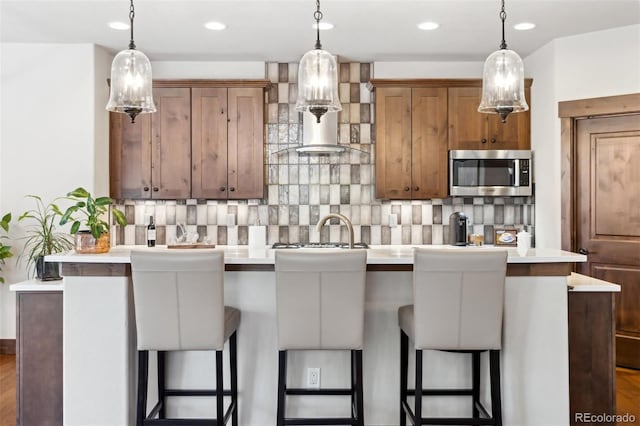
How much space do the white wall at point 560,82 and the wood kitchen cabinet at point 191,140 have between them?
249cm

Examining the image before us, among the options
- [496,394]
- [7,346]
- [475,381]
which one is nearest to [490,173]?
[475,381]

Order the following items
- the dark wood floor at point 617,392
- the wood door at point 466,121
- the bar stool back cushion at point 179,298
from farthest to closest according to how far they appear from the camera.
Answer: the wood door at point 466,121
the dark wood floor at point 617,392
the bar stool back cushion at point 179,298

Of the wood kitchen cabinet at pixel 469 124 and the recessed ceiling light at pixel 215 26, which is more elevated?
the recessed ceiling light at pixel 215 26

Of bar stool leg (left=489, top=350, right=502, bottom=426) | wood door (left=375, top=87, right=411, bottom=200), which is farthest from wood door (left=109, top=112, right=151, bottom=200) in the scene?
bar stool leg (left=489, top=350, right=502, bottom=426)

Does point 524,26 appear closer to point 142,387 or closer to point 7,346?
point 142,387

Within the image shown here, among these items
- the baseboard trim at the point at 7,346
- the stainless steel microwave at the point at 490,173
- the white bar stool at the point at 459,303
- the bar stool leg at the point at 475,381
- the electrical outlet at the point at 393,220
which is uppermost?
the stainless steel microwave at the point at 490,173

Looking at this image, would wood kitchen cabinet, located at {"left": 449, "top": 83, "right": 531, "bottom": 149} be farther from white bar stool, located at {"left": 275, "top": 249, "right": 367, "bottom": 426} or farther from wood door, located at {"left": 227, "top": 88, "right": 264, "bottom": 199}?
white bar stool, located at {"left": 275, "top": 249, "right": 367, "bottom": 426}

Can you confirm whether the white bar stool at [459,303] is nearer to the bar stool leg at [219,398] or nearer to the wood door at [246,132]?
the bar stool leg at [219,398]

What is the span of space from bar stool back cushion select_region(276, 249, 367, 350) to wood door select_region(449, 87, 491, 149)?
269 cm

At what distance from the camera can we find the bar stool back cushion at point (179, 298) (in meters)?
2.32

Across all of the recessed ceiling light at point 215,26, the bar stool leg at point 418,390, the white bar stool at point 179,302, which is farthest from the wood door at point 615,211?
the white bar stool at point 179,302

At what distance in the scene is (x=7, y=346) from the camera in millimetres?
4430

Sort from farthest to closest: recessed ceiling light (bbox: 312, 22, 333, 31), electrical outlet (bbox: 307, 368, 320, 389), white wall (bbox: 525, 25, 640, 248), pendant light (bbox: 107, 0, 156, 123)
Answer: white wall (bbox: 525, 25, 640, 248) → recessed ceiling light (bbox: 312, 22, 333, 31) → electrical outlet (bbox: 307, 368, 320, 389) → pendant light (bbox: 107, 0, 156, 123)

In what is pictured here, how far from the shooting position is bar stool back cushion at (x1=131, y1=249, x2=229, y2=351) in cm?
232
